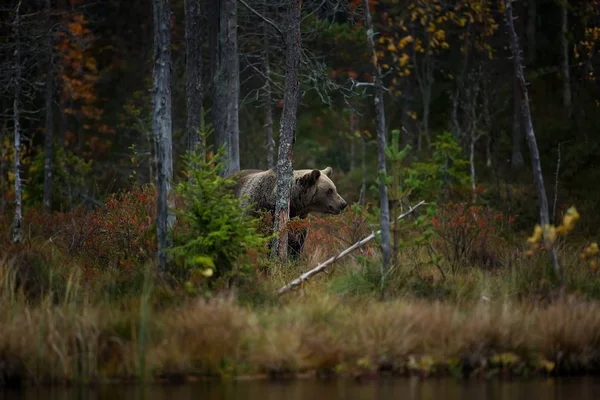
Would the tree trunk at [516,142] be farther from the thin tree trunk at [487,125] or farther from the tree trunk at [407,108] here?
the tree trunk at [407,108]

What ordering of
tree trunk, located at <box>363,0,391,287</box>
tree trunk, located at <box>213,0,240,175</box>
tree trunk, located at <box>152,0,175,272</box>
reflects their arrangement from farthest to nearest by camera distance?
tree trunk, located at <box>213,0,240,175</box> → tree trunk, located at <box>363,0,391,287</box> → tree trunk, located at <box>152,0,175,272</box>

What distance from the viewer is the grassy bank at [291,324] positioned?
8828 millimetres

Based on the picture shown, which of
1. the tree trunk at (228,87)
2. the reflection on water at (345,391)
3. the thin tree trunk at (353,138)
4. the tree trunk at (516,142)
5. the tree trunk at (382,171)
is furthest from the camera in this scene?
the thin tree trunk at (353,138)

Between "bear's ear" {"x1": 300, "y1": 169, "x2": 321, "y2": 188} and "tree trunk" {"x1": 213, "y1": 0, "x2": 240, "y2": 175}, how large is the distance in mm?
3709

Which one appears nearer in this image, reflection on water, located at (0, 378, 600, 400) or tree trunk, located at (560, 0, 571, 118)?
reflection on water, located at (0, 378, 600, 400)

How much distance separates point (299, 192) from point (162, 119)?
470 centimetres

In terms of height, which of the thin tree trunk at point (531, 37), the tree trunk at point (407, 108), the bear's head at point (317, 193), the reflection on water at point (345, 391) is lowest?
the reflection on water at point (345, 391)

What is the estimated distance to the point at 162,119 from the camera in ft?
36.3

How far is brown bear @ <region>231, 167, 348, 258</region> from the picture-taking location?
15.0 m

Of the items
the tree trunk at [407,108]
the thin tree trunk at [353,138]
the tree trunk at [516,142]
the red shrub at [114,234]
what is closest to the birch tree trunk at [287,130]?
A: the red shrub at [114,234]

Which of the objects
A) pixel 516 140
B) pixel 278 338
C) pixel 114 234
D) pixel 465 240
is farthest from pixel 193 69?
pixel 516 140

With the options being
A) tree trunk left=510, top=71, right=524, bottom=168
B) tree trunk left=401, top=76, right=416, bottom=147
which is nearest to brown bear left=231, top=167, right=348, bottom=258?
tree trunk left=510, top=71, right=524, bottom=168

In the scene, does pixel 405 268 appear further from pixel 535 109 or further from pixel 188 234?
pixel 535 109

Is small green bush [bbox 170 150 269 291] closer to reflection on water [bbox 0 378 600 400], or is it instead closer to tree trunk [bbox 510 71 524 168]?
reflection on water [bbox 0 378 600 400]
